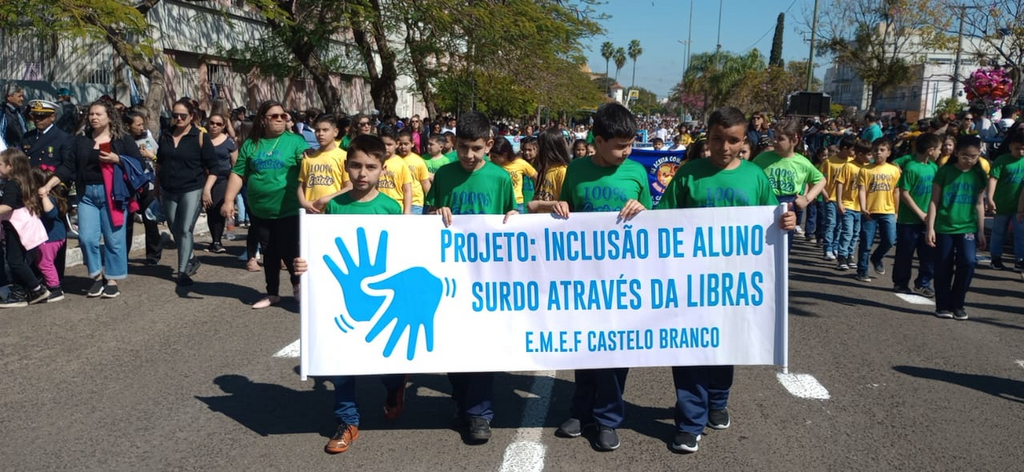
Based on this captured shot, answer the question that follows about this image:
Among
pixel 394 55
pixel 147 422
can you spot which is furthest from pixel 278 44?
pixel 147 422

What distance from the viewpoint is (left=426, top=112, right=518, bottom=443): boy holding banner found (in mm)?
4379

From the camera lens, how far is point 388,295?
14.0ft

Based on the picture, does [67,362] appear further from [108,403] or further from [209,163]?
[209,163]

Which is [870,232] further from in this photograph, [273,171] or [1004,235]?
[273,171]

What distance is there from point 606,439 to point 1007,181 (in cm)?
713

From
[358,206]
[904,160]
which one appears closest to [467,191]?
[358,206]

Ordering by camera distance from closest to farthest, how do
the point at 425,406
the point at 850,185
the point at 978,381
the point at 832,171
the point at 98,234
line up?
1. the point at 425,406
2. the point at 978,381
3. the point at 98,234
4. the point at 850,185
5. the point at 832,171

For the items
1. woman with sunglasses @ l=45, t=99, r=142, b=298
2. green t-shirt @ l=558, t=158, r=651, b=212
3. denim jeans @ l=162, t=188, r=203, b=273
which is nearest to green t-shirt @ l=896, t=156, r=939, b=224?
green t-shirt @ l=558, t=158, r=651, b=212

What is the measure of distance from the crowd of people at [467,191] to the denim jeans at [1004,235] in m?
0.02

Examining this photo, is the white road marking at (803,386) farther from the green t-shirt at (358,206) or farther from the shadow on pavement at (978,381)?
the green t-shirt at (358,206)

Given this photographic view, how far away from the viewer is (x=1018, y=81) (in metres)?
21.1

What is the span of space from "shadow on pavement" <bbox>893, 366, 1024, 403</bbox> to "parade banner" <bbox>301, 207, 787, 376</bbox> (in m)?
2.04

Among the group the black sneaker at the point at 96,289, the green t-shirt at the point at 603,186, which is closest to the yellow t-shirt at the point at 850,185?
the green t-shirt at the point at 603,186

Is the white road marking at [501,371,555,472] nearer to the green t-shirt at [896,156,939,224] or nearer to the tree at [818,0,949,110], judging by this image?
the green t-shirt at [896,156,939,224]
